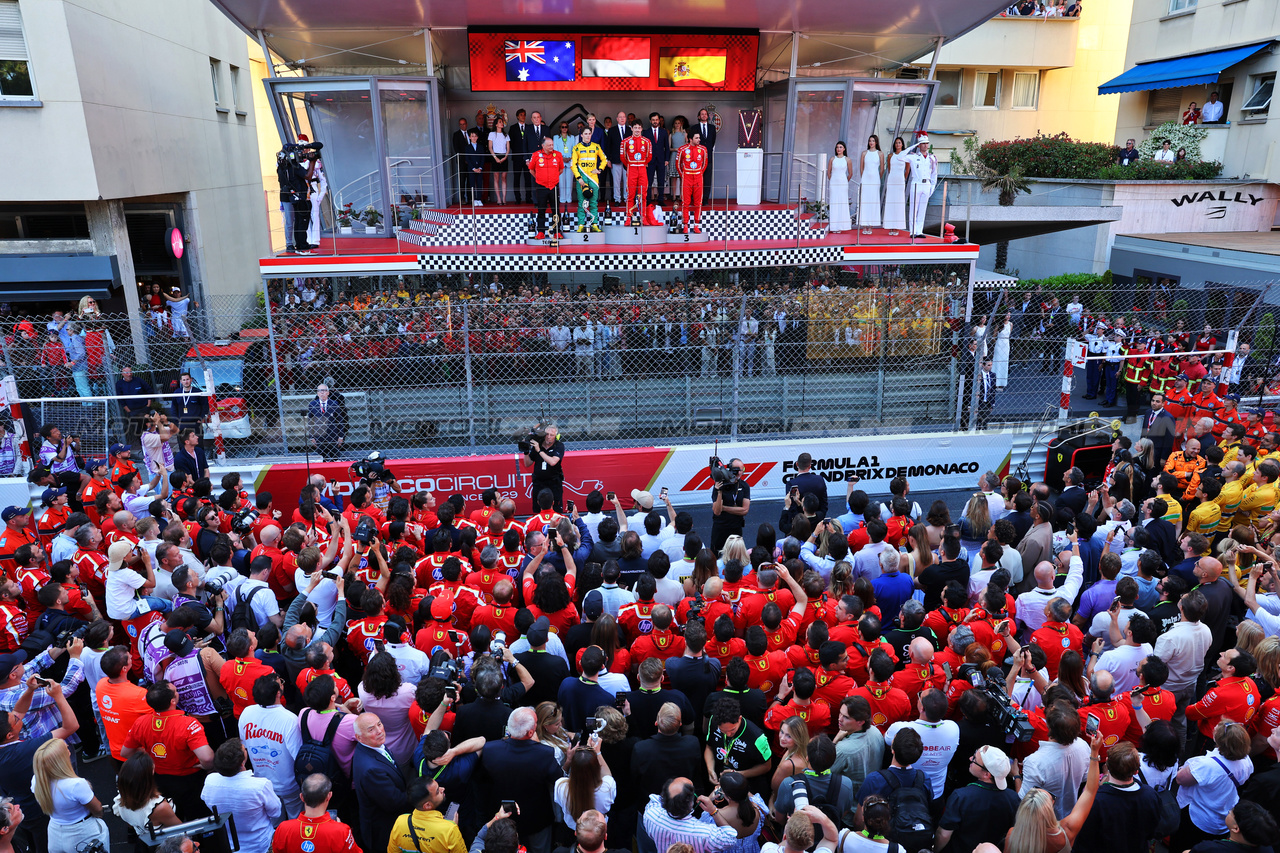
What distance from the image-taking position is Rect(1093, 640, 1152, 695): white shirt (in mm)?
5148

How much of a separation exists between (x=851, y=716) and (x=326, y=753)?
9.34ft

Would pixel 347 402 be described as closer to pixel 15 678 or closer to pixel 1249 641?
pixel 15 678

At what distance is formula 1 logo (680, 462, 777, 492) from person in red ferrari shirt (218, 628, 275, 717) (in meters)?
7.00

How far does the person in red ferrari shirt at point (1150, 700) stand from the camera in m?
4.73

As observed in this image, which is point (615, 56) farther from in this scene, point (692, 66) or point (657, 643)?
point (657, 643)

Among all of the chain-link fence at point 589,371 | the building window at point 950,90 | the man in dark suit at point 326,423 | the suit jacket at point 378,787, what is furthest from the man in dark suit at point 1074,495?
the building window at point 950,90

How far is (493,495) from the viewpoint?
24.8 ft

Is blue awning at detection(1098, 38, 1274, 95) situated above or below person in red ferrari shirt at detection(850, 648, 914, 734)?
above

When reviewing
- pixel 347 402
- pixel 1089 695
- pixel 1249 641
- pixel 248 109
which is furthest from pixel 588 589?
pixel 248 109

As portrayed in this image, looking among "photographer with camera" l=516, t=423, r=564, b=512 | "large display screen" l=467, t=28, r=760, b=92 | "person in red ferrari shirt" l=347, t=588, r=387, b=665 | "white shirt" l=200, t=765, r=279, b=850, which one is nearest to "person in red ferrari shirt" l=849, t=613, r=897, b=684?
"person in red ferrari shirt" l=347, t=588, r=387, b=665

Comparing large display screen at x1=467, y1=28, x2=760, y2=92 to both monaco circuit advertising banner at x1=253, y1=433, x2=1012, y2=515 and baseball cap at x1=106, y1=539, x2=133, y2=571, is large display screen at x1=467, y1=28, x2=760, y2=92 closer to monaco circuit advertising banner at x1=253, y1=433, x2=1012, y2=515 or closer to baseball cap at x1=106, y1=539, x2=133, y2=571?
monaco circuit advertising banner at x1=253, y1=433, x2=1012, y2=515

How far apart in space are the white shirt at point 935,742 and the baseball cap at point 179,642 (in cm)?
415

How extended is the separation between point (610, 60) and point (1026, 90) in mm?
20831

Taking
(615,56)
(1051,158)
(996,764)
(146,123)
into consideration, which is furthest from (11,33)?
(1051,158)
